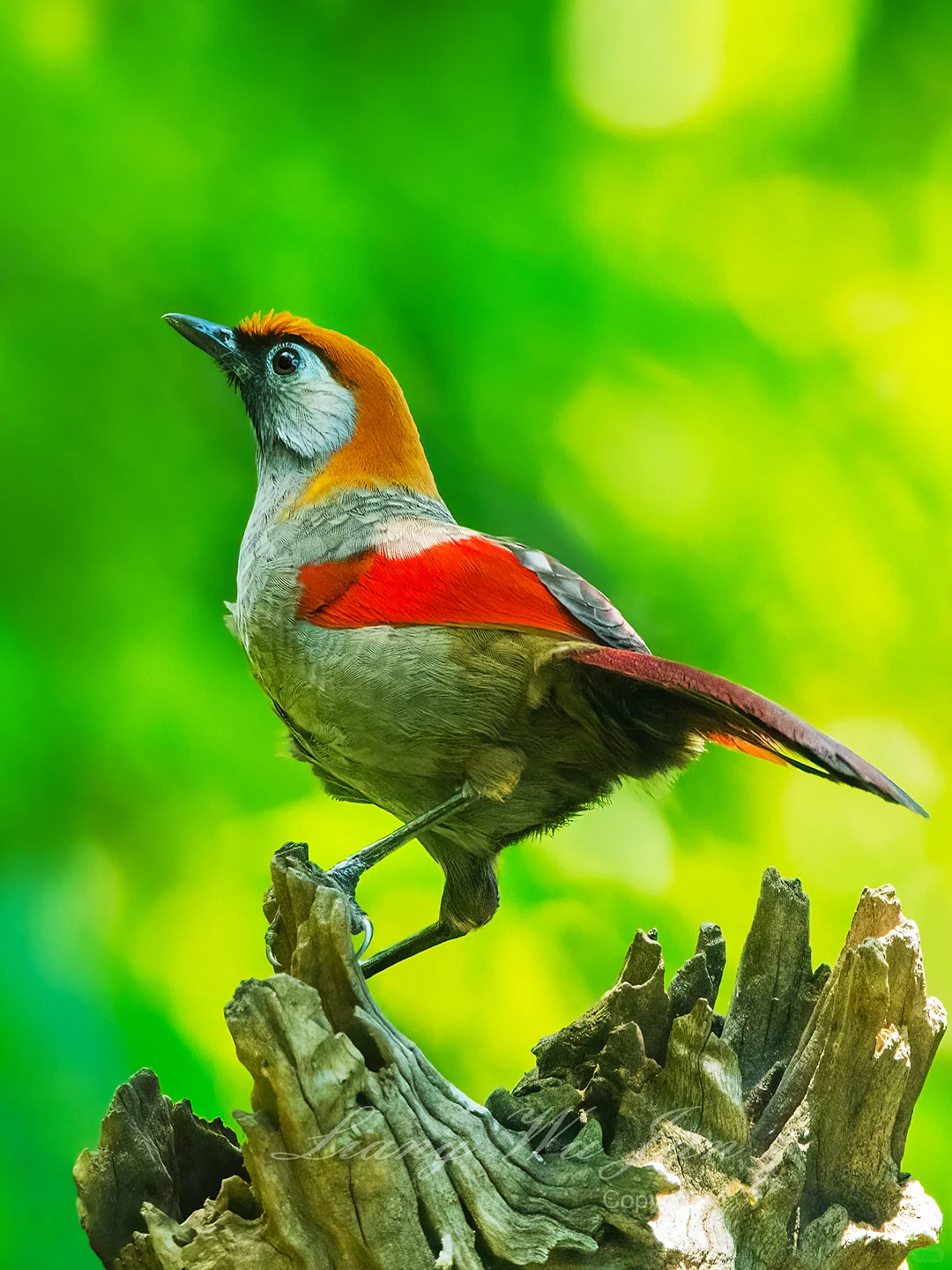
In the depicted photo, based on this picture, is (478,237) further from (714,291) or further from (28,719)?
(28,719)

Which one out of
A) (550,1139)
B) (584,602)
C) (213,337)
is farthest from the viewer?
(213,337)

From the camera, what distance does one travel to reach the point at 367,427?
2.36 m

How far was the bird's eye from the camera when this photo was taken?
2.42 meters

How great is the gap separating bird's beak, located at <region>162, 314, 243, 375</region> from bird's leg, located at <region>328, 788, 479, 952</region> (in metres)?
1.00

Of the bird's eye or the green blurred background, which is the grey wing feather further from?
the green blurred background

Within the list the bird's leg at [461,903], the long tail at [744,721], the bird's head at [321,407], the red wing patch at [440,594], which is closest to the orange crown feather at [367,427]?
the bird's head at [321,407]

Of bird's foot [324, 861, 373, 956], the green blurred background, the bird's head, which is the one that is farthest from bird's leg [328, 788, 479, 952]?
the green blurred background

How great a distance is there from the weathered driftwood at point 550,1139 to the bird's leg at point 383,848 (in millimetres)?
118

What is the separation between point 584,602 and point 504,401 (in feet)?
4.47

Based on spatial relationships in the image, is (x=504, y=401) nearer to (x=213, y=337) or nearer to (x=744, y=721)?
(x=213, y=337)

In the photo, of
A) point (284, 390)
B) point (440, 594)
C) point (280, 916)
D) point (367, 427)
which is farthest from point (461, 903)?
point (284, 390)

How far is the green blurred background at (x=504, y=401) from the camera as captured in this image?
10.2ft

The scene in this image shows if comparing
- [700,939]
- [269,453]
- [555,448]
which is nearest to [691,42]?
[555,448]

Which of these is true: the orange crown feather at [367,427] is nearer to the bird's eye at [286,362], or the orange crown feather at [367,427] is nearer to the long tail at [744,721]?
the bird's eye at [286,362]
